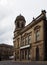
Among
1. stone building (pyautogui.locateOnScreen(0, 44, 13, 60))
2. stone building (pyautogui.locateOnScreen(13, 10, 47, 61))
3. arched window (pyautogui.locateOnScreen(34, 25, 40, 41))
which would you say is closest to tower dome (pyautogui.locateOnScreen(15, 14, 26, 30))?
stone building (pyautogui.locateOnScreen(13, 10, 47, 61))

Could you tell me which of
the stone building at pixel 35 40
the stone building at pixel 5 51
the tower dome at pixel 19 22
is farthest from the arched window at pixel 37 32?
the stone building at pixel 5 51

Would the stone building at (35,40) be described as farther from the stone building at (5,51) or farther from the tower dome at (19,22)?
the stone building at (5,51)

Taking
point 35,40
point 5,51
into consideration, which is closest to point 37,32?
point 35,40

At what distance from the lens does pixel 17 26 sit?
195ft

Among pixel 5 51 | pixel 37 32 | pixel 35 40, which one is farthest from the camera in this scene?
pixel 5 51

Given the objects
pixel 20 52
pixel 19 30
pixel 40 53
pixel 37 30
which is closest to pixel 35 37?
pixel 37 30

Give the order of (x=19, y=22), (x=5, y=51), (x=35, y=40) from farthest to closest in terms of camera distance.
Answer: (x=5, y=51), (x=19, y=22), (x=35, y=40)

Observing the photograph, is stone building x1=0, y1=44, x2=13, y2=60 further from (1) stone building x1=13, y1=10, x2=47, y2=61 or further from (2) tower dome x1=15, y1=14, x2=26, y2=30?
(1) stone building x1=13, y1=10, x2=47, y2=61

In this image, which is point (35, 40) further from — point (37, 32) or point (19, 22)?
point (19, 22)

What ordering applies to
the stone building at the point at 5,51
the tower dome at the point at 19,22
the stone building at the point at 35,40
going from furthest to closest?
the stone building at the point at 5,51 < the tower dome at the point at 19,22 < the stone building at the point at 35,40

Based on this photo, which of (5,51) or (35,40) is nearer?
(35,40)

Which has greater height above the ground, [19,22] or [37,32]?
[19,22]

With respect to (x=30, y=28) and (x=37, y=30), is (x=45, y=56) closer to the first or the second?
(x=37, y=30)

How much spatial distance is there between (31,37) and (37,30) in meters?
3.93
